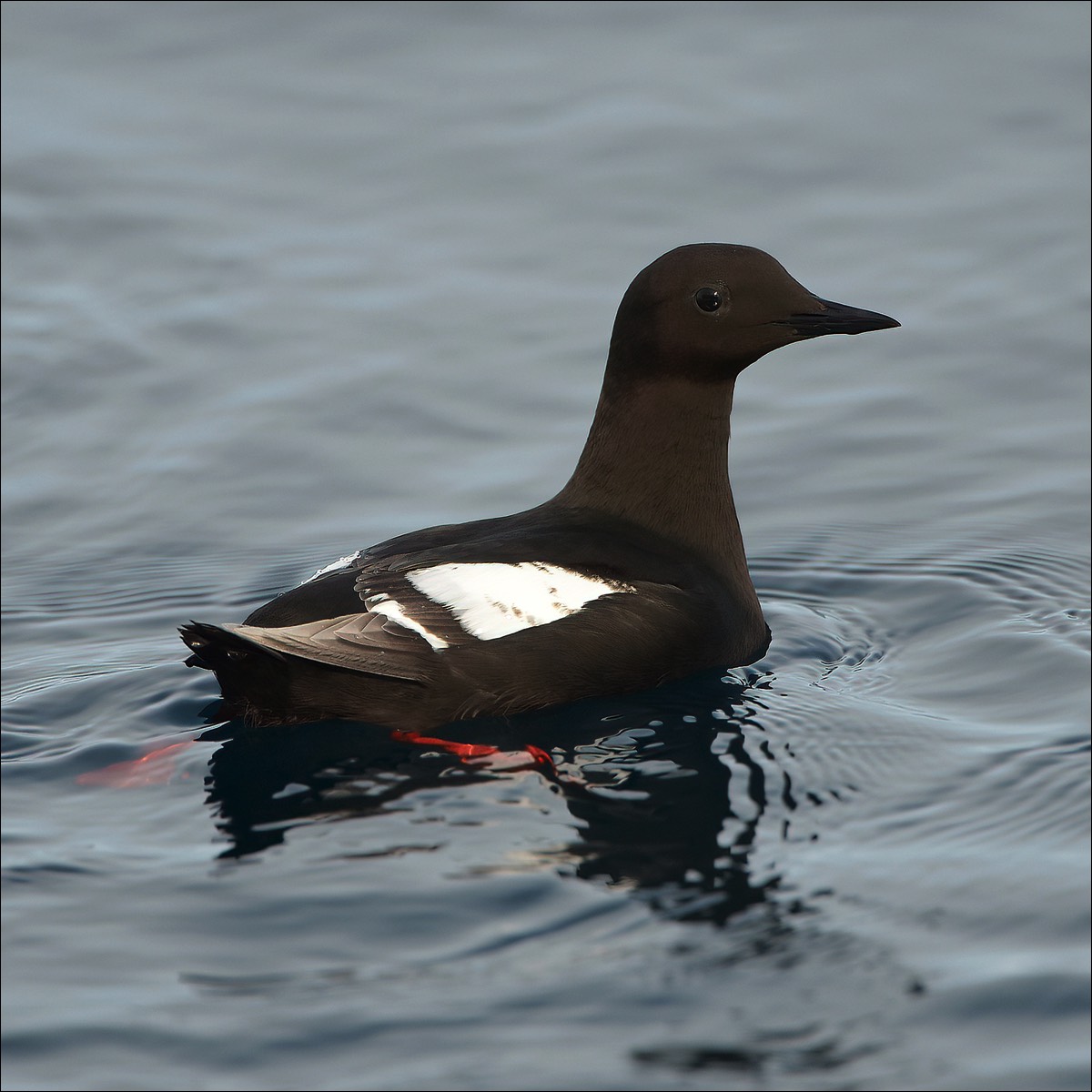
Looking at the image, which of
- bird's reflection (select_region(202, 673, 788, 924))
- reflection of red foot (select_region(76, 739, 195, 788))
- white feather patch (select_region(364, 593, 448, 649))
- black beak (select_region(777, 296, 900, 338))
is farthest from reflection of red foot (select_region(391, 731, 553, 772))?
black beak (select_region(777, 296, 900, 338))

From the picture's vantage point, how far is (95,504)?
7.40m

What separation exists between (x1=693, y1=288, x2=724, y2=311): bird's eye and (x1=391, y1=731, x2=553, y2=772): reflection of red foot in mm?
1510

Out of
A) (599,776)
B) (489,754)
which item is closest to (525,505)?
(489,754)

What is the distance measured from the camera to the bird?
498 centimetres

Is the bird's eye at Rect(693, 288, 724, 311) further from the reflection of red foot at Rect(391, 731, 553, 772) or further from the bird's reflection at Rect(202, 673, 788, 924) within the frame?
the reflection of red foot at Rect(391, 731, 553, 772)

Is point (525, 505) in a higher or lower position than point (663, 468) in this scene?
lower

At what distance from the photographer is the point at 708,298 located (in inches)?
220

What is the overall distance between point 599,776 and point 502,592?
0.62m

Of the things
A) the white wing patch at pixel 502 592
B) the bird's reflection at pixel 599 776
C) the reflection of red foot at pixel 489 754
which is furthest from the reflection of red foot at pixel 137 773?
the white wing patch at pixel 502 592

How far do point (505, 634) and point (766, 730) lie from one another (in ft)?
2.57

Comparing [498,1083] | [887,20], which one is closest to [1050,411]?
[887,20]

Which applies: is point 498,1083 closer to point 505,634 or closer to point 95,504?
point 505,634

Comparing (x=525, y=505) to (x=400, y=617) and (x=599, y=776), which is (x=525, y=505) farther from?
(x=599, y=776)

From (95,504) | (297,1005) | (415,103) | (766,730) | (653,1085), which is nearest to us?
(653,1085)
